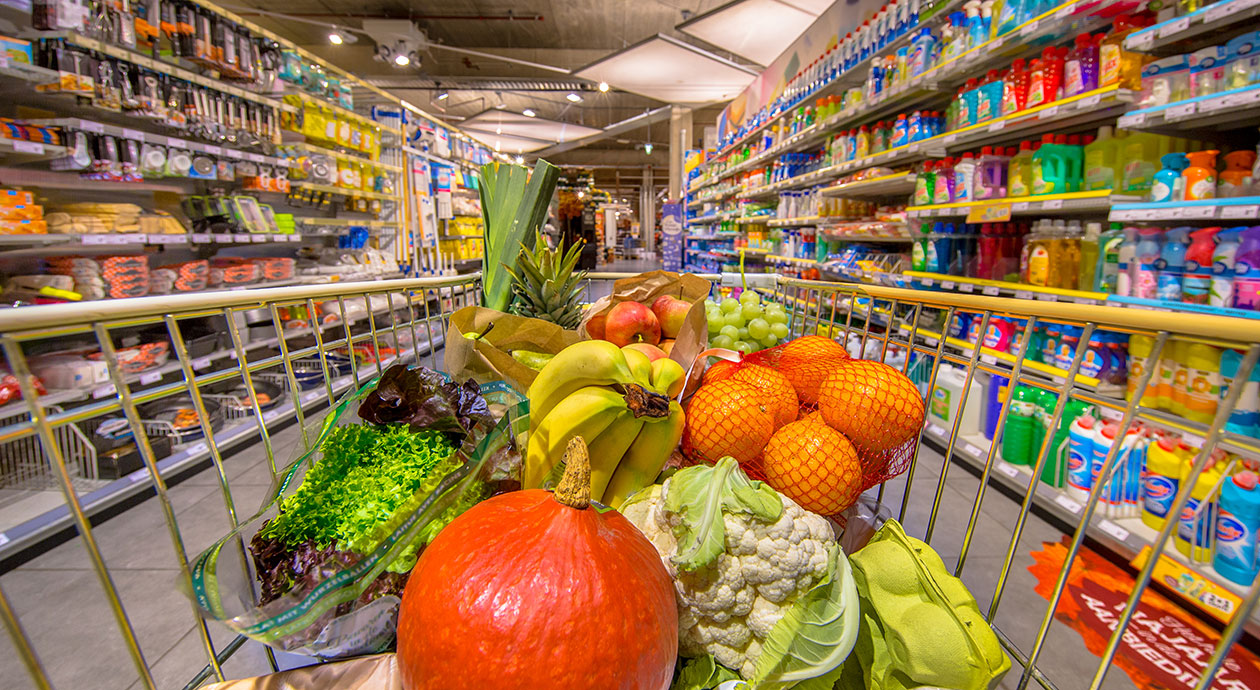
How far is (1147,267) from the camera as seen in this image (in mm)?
2156

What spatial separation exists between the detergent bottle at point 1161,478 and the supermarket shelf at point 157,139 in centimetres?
494

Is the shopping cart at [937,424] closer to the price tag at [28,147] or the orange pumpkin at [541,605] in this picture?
the orange pumpkin at [541,605]

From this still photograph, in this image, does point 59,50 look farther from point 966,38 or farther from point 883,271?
point 883,271

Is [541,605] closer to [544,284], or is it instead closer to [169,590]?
[544,284]

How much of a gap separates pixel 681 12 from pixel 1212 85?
887 centimetres

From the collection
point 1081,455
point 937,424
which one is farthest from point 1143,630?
point 937,424

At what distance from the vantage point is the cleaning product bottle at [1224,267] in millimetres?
1865

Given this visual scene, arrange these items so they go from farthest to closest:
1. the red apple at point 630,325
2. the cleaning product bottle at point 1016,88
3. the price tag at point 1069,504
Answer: the cleaning product bottle at point 1016,88
the price tag at point 1069,504
the red apple at point 630,325

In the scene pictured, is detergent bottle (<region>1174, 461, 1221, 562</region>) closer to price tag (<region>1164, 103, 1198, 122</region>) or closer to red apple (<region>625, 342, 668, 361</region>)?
price tag (<region>1164, 103, 1198, 122</region>)

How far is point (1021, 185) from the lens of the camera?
8.87ft

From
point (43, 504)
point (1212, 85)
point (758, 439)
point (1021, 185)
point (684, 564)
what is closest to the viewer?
point (684, 564)

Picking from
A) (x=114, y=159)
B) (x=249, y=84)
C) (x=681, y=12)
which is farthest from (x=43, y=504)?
(x=681, y=12)

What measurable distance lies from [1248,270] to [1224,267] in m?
0.08

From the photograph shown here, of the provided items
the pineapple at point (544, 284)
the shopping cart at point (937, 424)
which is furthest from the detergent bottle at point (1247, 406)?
the pineapple at point (544, 284)
